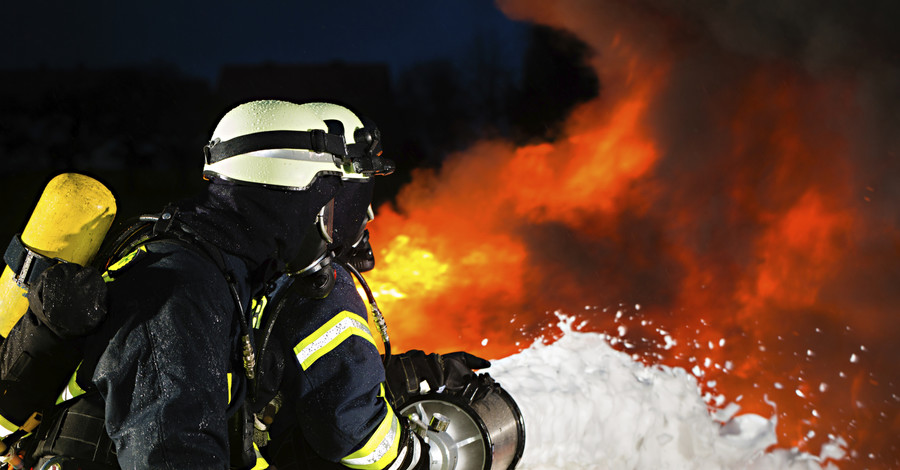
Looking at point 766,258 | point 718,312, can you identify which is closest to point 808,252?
point 766,258

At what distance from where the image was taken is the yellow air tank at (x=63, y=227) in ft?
7.23

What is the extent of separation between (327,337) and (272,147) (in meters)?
0.86

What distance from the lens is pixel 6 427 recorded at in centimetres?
210

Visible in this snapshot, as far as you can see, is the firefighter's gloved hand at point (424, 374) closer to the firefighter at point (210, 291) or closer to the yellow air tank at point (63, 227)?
the firefighter at point (210, 291)

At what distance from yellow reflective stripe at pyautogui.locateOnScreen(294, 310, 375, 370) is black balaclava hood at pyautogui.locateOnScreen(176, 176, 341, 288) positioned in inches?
16.4

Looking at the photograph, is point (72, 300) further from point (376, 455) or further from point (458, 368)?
point (458, 368)

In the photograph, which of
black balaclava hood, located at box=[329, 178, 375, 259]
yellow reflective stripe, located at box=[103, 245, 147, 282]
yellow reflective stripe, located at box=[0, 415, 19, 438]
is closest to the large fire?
black balaclava hood, located at box=[329, 178, 375, 259]

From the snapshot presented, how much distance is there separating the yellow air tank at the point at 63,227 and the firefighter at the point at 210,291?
1.42 feet

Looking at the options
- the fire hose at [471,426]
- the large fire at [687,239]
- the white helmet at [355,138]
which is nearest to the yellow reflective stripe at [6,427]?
the white helmet at [355,138]

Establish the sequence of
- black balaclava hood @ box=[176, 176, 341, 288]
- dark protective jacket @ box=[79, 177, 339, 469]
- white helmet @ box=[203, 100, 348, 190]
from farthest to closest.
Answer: white helmet @ box=[203, 100, 348, 190] → black balaclava hood @ box=[176, 176, 341, 288] → dark protective jacket @ box=[79, 177, 339, 469]

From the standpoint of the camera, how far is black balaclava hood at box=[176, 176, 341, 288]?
2.01 m

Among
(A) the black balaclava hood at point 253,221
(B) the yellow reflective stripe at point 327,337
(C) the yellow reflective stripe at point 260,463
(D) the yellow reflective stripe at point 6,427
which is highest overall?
(A) the black balaclava hood at point 253,221

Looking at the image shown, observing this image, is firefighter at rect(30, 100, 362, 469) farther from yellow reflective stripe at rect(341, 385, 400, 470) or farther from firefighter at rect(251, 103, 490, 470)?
yellow reflective stripe at rect(341, 385, 400, 470)

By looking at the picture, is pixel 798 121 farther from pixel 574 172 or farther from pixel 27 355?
pixel 27 355
